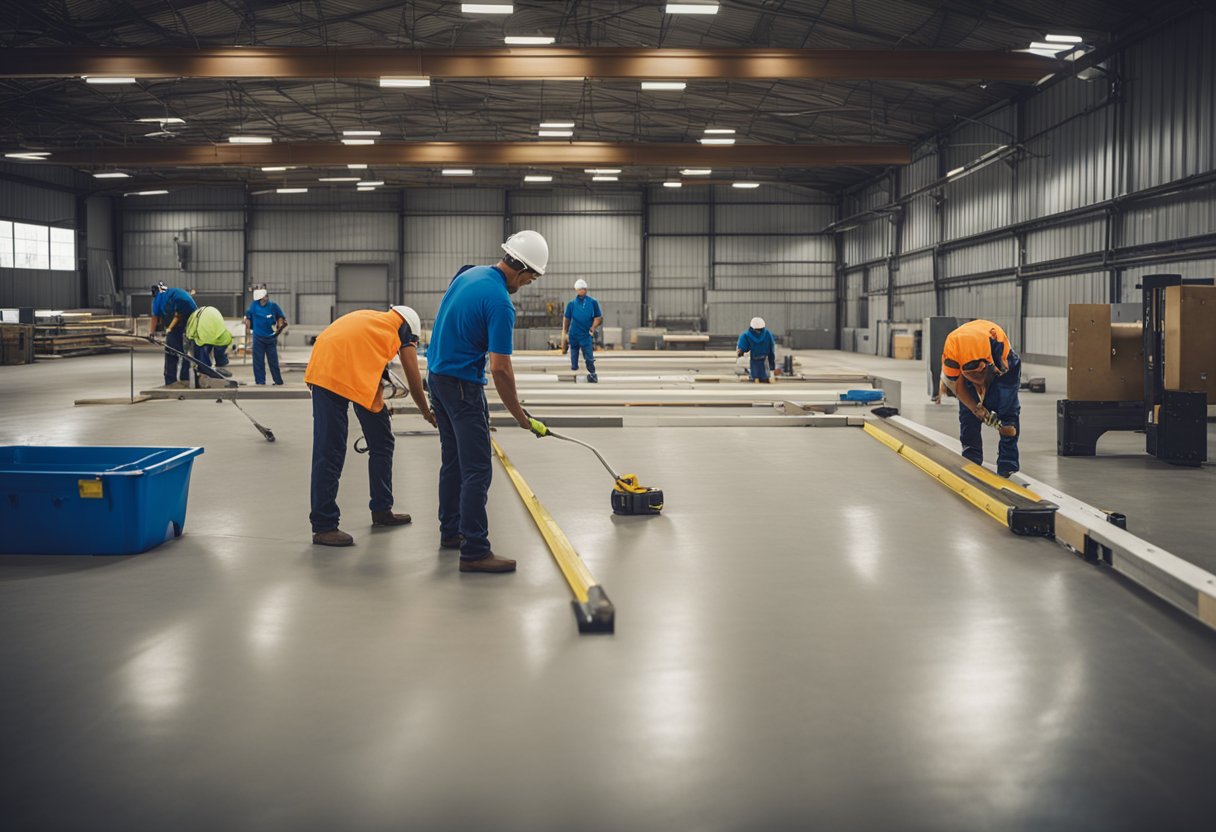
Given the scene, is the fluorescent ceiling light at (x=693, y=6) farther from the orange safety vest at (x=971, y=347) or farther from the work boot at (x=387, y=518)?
the work boot at (x=387, y=518)

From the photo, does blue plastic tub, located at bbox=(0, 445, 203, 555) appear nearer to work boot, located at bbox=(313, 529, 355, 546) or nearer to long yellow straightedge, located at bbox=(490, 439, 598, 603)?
work boot, located at bbox=(313, 529, 355, 546)

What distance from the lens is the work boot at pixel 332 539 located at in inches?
232

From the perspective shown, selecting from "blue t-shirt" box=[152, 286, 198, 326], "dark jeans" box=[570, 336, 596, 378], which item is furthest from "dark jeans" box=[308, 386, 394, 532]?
"dark jeans" box=[570, 336, 596, 378]

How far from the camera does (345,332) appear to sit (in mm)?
5984

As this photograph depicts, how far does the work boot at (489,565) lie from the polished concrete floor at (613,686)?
9 centimetres

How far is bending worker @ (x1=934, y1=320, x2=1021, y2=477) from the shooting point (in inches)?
289

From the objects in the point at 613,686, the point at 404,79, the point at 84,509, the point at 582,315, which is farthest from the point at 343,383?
the point at 404,79

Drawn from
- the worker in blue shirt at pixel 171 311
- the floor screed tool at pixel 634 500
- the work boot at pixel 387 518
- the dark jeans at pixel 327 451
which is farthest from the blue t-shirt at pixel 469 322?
the worker in blue shirt at pixel 171 311

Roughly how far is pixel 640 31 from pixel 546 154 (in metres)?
7.34

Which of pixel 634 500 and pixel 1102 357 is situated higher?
pixel 1102 357

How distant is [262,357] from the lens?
1741 centimetres

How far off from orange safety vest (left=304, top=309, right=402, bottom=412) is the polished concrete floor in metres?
0.96

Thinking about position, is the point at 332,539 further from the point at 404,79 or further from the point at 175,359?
the point at 404,79

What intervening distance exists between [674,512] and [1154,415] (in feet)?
17.8
